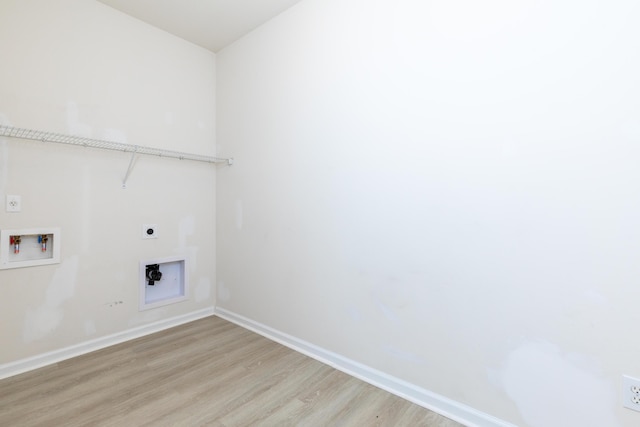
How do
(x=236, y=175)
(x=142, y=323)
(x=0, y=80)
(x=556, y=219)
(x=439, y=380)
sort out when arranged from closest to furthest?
(x=556, y=219) < (x=439, y=380) < (x=0, y=80) < (x=142, y=323) < (x=236, y=175)

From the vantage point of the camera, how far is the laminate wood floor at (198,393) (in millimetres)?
1541

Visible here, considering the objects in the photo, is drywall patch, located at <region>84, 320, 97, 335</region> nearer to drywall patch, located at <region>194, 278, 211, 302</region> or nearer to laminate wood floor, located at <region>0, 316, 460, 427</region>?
laminate wood floor, located at <region>0, 316, 460, 427</region>

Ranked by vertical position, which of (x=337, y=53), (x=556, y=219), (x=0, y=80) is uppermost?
(x=337, y=53)

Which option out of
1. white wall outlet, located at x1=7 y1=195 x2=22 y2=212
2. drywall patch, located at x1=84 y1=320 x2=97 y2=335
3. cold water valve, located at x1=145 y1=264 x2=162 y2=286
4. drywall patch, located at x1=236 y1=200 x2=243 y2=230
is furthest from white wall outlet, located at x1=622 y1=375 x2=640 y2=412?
white wall outlet, located at x1=7 y1=195 x2=22 y2=212

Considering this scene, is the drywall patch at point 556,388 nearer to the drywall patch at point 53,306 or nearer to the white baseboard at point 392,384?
the white baseboard at point 392,384

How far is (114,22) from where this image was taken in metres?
2.36

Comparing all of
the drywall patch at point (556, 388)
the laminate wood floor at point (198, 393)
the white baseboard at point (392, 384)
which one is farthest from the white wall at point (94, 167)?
the drywall patch at point (556, 388)

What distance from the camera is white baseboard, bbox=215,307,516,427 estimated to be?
59.1 inches

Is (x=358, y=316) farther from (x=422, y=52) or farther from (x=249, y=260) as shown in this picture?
(x=422, y=52)

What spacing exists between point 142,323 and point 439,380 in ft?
7.80

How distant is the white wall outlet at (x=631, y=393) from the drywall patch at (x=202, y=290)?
2.97m

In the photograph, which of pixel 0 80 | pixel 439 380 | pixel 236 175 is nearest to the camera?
Result: pixel 439 380

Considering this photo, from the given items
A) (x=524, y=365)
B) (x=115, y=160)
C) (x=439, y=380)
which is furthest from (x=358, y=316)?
(x=115, y=160)

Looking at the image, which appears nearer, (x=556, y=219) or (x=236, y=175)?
(x=556, y=219)
